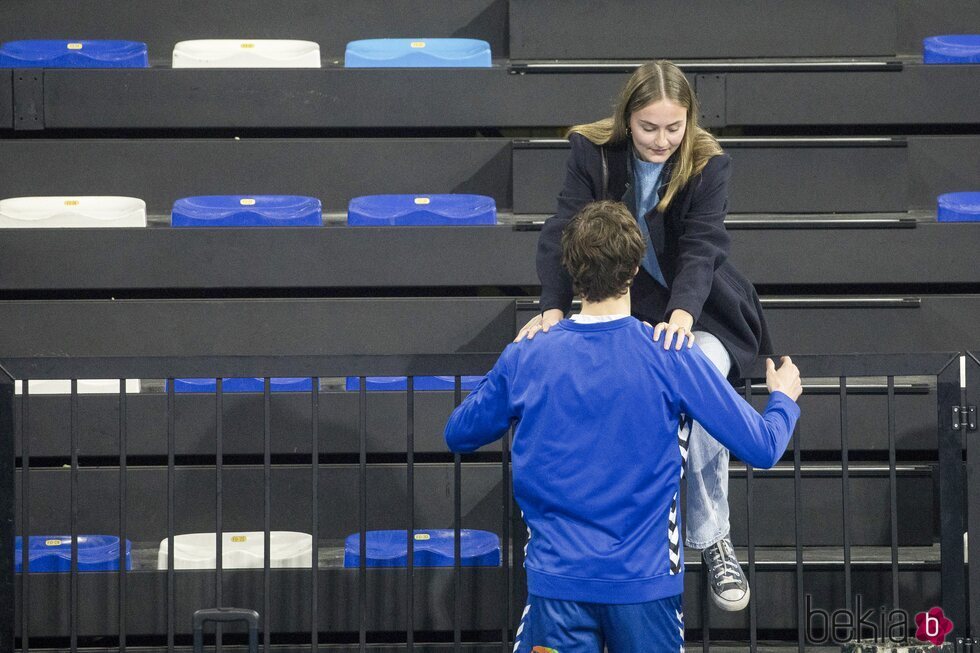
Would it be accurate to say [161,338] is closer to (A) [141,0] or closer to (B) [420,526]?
(B) [420,526]

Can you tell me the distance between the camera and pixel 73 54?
5070mm

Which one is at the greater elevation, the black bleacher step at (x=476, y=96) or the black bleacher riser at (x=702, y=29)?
the black bleacher riser at (x=702, y=29)

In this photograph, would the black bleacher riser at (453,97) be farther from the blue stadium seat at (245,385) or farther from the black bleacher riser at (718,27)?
the blue stadium seat at (245,385)

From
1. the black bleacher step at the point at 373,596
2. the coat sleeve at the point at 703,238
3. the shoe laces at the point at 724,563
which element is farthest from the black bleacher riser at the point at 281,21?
the shoe laces at the point at 724,563

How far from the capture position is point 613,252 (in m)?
2.35

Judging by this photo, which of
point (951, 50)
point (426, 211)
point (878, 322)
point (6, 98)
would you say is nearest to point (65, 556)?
point (426, 211)

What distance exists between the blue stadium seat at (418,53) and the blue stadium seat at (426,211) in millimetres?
640

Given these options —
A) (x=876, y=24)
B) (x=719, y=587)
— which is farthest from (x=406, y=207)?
(x=719, y=587)

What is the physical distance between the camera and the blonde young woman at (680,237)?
9.12 ft

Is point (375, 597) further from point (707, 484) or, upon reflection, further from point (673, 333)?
point (673, 333)

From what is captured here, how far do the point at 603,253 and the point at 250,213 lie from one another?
A: 264 centimetres

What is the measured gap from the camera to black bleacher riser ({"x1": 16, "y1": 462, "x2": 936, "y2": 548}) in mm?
4125

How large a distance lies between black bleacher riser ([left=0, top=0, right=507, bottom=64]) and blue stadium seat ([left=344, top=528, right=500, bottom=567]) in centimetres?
236

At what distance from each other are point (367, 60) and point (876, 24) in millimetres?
2066
